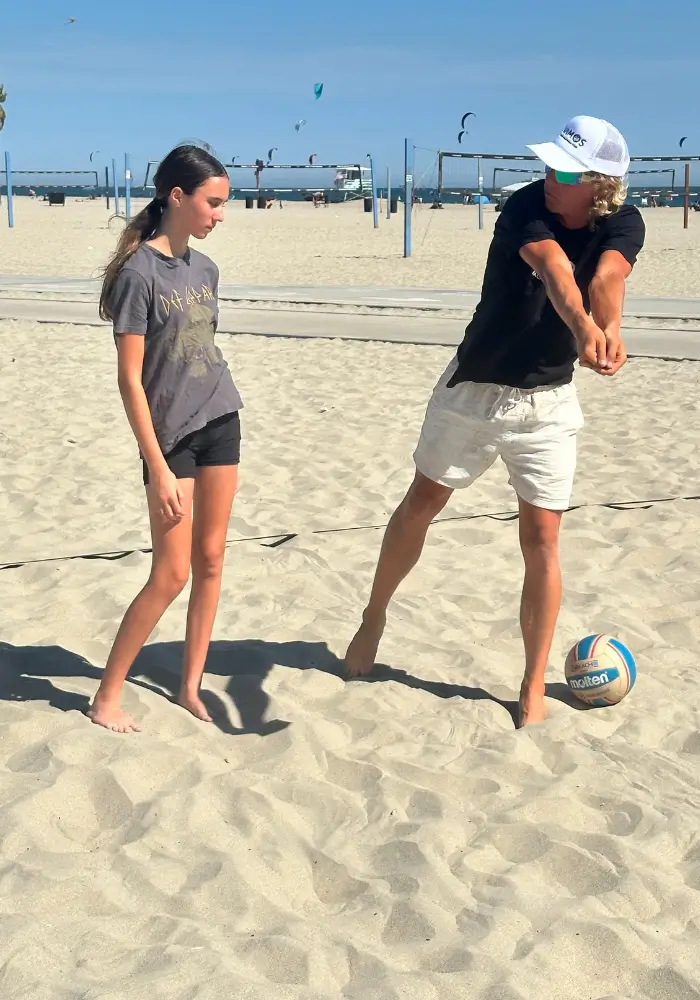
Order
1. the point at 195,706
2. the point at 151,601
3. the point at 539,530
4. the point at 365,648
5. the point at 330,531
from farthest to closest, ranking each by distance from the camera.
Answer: the point at 330,531 < the point at 365,648 < the point at 195,706 < the point at 539,530 < the point at 151,601

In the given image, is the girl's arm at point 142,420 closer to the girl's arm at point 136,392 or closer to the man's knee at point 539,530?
the girl's arm at point 136,392

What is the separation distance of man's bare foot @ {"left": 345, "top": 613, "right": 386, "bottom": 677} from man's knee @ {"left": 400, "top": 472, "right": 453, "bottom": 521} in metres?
0.43

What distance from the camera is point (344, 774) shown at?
3162mm

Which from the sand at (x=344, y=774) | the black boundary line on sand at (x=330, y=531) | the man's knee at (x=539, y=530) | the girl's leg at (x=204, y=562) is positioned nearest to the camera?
the sand at (x=344, y=774)

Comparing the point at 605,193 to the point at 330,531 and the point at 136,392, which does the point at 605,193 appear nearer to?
the point at 136,392

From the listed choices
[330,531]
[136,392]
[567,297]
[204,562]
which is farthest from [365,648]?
[330,531]

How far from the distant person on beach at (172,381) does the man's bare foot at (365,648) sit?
69 centimetres

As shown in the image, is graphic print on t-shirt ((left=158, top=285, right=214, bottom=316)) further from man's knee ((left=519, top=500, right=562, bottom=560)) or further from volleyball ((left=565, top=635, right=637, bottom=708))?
volleyball ((left=565, top=635, right=637, bottom=708))

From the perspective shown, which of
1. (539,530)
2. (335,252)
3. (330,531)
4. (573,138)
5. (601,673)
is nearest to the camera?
(573,138)

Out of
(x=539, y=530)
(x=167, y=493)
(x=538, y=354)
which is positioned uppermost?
(x=538, y=354)

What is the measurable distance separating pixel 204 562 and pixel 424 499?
2.36 ft

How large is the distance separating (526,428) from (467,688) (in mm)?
964

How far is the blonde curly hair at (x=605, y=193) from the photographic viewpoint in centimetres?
303

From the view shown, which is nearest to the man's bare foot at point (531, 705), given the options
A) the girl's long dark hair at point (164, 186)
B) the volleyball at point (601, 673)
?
the volleyball at point (601, 673)
